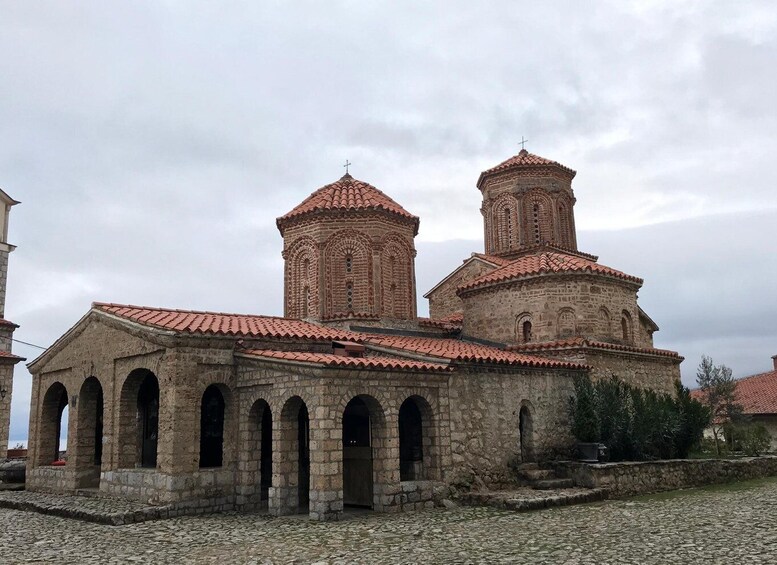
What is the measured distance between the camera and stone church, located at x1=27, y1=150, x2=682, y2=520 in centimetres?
1245

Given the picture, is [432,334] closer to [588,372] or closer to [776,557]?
[588,372]

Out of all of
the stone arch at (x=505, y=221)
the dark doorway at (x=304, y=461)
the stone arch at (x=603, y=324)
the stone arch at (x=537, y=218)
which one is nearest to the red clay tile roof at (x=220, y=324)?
the dark doorway at (x=304, y=461)

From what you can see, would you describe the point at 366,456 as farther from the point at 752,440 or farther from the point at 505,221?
the point at 752,440

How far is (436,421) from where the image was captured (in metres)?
13.3

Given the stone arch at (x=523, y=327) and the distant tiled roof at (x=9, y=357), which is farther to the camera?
the distant tiled roof at (x=9, y=357)

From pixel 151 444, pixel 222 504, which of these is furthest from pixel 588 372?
pixel 151 444

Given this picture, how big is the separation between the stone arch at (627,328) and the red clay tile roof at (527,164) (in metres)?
6.83

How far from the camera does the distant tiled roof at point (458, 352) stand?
14.1 m

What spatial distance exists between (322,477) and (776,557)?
6695 mm

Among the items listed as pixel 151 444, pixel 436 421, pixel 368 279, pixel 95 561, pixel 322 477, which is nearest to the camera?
pixel 95 561

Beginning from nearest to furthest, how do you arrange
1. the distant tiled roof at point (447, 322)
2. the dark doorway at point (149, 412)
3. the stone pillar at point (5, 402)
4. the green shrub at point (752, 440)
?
the dark doorway at point (149, 412) < the distant tiled roof at point (447, 322) < the stone pillar at point (5, 402) < the green shrub at point (752, 440)

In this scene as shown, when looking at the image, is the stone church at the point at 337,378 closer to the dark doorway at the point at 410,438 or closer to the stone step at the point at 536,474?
the dark doorway at the point at 410,438

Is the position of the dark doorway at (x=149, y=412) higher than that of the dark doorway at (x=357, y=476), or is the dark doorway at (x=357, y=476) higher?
the dark doorway at (x=149, y=412)

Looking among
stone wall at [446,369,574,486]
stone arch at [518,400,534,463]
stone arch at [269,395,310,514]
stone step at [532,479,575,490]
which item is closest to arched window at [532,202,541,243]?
stone wall at [446,369,574,486]
